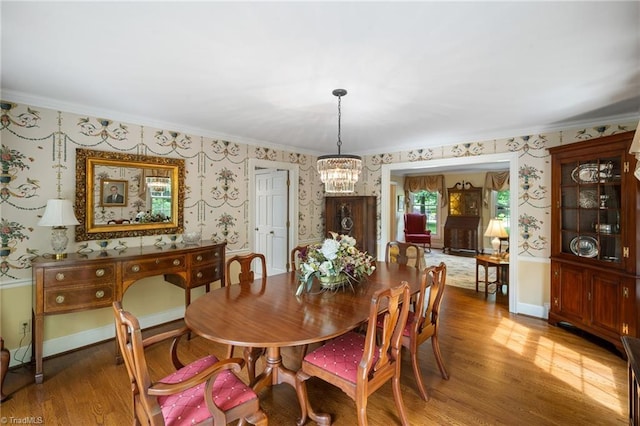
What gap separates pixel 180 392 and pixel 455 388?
195cm

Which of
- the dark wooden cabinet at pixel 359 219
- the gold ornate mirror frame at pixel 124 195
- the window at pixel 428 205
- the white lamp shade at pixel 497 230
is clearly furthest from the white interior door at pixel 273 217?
the window at pixel 428 205

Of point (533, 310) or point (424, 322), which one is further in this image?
point (533, 310)

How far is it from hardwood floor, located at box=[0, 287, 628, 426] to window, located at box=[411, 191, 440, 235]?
6213mm

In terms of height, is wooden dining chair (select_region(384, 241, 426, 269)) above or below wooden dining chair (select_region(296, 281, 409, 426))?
A: above

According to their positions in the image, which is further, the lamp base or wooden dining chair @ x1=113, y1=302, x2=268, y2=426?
the lamp base

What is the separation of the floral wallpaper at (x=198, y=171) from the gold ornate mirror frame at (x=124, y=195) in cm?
9

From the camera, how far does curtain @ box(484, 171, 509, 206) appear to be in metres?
7.67

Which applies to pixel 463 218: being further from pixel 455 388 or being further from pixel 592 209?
pixel 455 388

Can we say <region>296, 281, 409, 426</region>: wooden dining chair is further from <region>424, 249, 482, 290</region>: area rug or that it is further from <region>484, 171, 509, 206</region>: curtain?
<region>484, 171, 509, 206</region>: curtain

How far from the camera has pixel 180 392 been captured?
4.36 ft

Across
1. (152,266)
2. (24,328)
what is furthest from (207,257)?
(24,328)

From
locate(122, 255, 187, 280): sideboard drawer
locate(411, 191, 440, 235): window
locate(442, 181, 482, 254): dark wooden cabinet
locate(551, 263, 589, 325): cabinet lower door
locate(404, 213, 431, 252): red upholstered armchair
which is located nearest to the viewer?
locate(122, 255, 187, 280): sideboard drawer

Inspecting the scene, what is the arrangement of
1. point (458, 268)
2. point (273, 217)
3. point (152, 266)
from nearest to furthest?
point (152, 266) < point (273, 217) < point (458, 268)

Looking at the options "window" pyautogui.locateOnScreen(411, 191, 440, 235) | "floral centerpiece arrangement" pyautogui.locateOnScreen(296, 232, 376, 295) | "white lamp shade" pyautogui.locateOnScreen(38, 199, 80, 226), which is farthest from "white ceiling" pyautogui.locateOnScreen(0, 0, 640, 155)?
"window" pyautogui.locateOnScreen(411, 191, 440, 235)
